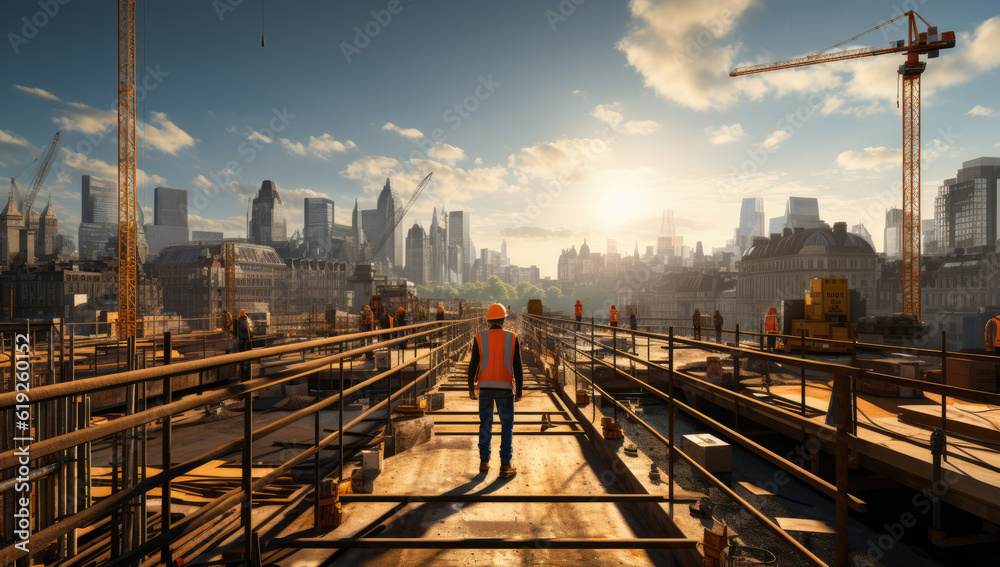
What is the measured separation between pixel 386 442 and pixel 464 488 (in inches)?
58.8

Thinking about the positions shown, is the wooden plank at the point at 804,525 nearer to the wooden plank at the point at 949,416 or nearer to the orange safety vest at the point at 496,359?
the wooden plank at the point at 949,416

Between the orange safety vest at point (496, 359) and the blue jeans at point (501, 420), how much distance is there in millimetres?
107

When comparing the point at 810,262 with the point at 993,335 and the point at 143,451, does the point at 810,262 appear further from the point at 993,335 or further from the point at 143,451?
the point at 143,451

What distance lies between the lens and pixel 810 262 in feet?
231

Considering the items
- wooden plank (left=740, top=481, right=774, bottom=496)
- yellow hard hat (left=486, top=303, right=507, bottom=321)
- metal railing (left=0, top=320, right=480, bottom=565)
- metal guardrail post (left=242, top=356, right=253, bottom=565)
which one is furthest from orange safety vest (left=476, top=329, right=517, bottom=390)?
wooden plank (left=740, top=481, right=774, bottom=496)

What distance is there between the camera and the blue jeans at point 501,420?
5066 millimetres

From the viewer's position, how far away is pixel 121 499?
1.82 metres

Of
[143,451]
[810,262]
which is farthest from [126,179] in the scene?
[810,262]

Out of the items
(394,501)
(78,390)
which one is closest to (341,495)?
(394,501)

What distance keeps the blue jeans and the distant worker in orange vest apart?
14605mm

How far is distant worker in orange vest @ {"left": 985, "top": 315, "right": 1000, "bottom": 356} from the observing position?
11.7 metres

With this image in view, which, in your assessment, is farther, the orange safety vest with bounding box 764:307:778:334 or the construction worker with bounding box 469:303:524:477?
the orange safety vest with bounding box 764:307:778:334

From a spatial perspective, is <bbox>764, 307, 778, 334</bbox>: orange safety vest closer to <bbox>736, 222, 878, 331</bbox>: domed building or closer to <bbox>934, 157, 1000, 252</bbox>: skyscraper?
<bbox>736, 222, 878, 331</bbox>: domed building

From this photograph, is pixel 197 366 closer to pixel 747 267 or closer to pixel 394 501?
pixel 394 501
